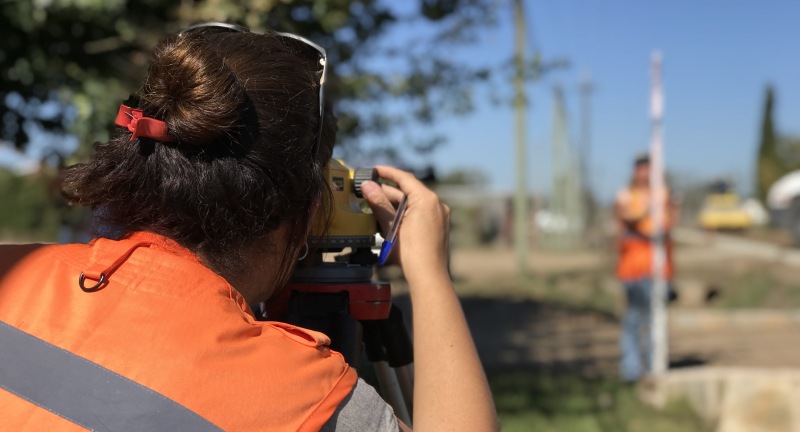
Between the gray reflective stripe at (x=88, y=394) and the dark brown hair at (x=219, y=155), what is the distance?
0.23m

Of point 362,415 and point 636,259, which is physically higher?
point 362,415

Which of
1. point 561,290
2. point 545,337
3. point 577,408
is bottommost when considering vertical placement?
point 561,290

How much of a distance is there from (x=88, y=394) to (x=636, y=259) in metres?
6.01

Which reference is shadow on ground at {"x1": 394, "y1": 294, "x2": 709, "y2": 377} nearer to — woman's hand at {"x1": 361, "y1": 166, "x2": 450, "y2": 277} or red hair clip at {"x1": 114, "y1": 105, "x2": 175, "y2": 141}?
woman's hand at {"x1": 361, "y1": 166, "x2": 450, "y2": 277}

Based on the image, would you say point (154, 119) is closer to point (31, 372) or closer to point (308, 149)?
point (308, 149)

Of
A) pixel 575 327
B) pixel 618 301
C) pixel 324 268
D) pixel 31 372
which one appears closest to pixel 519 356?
pixel 575 327

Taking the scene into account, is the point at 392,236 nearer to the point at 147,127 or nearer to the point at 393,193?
the point at 393,193

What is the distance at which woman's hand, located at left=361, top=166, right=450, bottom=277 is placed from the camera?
130cm

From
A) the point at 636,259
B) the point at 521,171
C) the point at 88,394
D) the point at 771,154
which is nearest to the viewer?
the point at 88,394

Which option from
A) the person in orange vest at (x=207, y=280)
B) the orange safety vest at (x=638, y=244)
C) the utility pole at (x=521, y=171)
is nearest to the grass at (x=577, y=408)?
the orange safety vest at (x=638, y=244)

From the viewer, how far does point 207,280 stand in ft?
3.60

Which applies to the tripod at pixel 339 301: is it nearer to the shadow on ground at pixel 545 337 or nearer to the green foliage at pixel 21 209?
the shadow on ground at pixel 545 337

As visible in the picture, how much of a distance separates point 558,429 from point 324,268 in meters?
3.73

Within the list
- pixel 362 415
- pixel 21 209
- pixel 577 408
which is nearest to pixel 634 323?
pixel 577 408
